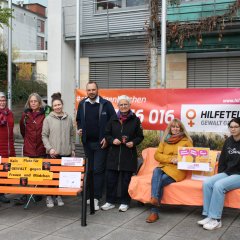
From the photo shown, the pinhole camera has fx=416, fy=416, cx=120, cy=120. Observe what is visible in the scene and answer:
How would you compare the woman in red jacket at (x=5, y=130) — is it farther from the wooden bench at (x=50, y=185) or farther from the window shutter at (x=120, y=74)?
the window shutter at (x=120, y=74)

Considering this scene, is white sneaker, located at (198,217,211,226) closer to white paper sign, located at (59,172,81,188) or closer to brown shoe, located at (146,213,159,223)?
brown shoe, located at (146,213,159,223)

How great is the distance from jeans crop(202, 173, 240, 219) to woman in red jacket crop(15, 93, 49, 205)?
2.58m

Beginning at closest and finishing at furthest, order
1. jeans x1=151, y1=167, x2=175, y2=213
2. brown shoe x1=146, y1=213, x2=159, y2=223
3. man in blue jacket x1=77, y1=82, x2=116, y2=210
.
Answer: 1. brown shoe x1=146, y1=213, x2=159, y2=223
2. jeans x1=151, y1=167, x2=175, y2=213
3. man in blue jacket x1=77, y1=82, x2=116, y2=210

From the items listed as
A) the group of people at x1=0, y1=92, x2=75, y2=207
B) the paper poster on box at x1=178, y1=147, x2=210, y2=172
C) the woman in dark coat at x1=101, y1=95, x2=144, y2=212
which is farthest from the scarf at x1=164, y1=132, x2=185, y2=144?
the group of people at x1=0, y1=92, x2=75, y2=207

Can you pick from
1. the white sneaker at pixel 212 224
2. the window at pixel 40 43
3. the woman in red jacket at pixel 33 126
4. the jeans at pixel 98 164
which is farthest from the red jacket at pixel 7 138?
the window at pixel 40 43

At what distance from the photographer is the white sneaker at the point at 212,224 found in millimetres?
5238

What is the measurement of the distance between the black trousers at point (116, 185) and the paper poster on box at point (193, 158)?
2.75 feet

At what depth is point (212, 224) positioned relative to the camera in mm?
5273

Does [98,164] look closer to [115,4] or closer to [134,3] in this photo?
[134,3]

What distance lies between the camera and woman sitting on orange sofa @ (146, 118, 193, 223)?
5.79 metres

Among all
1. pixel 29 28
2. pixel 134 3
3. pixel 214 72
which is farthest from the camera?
pixel 29 28

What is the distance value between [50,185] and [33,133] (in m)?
0.92

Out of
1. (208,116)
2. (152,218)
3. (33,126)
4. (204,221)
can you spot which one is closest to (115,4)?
(208,116)

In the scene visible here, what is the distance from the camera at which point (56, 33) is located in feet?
47.1
